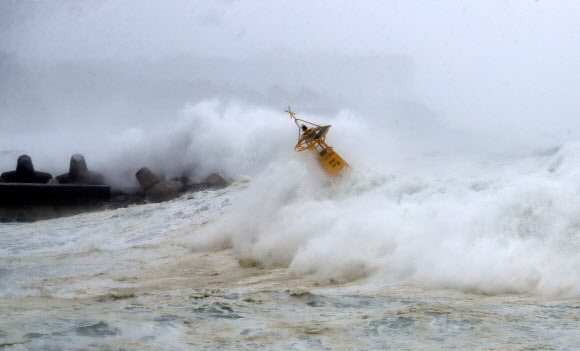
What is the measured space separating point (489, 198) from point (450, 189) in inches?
49.4

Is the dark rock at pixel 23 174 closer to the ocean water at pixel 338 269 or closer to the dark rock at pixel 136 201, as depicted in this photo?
the dark rock at pixel 136 201

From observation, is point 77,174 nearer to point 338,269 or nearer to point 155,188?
point 155,188

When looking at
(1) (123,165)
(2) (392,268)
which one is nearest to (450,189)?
(2) (392,268)

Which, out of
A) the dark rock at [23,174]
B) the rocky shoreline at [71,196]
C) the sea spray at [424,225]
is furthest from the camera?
the dark rock at [23,174]

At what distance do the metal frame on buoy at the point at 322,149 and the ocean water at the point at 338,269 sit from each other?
0.74 ft

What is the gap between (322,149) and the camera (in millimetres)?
13648

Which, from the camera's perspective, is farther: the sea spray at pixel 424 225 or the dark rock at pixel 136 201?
the dark rock at pixel 136 201

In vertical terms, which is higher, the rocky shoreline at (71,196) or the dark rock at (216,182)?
the dark rock at (216,182)

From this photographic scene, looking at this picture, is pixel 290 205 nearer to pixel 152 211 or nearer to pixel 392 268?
pixel 392 268

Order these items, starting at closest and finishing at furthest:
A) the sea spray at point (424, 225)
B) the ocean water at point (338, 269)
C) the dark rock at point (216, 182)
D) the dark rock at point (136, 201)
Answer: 1. the ocean water at point (338, 269)
2. the sea spray at point (424, 225)
3. the dark rock at point (216, 182)
4. the dark rock at point (136, 201)

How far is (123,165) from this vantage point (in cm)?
2791

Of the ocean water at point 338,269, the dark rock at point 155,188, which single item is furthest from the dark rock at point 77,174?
the ocean water at point 338,269

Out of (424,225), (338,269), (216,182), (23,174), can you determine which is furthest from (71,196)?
(424,225)

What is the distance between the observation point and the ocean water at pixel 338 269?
19.1ft
